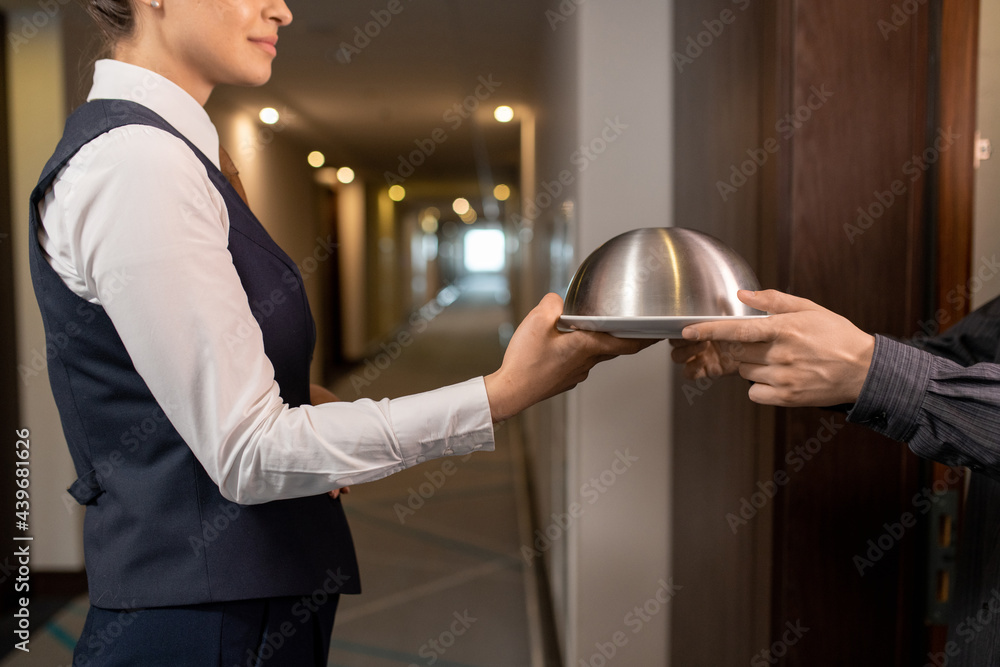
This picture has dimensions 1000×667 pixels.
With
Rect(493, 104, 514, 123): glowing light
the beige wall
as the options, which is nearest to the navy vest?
the beige wall

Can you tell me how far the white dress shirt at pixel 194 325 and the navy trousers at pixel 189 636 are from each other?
22cm

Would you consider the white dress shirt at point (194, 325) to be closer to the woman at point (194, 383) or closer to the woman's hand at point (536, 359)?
the woman at point (194, 383)

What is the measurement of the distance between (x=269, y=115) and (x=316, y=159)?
2.50 metres

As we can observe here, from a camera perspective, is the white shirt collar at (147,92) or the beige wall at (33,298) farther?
the beige wall at (33,298)

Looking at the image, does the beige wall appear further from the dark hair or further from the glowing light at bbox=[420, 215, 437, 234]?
the glowing light at bbox=[420, 215, 437, 234]

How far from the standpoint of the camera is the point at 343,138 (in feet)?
26.0

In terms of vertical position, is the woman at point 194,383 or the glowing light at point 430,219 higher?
the glowing light at point 430,219

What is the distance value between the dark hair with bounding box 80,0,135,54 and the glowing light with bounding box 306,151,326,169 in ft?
24.6

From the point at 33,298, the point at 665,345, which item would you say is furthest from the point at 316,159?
the point at 665,345

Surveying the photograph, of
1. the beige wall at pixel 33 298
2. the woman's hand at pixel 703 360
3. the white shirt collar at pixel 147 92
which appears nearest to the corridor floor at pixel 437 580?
the beige wall at pixel 33 298

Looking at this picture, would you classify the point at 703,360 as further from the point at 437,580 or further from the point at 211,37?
the point at 437,580

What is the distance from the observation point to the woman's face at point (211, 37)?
1.07m

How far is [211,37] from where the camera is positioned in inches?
42.5

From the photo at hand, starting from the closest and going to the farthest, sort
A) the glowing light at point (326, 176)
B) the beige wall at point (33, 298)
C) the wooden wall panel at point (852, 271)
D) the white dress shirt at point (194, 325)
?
the white dress shirt at point (194, 325) < the wooden wall panel at point (852, 271) < the beige wall at point (33, 298) < the glowing light at point (326, 176)
